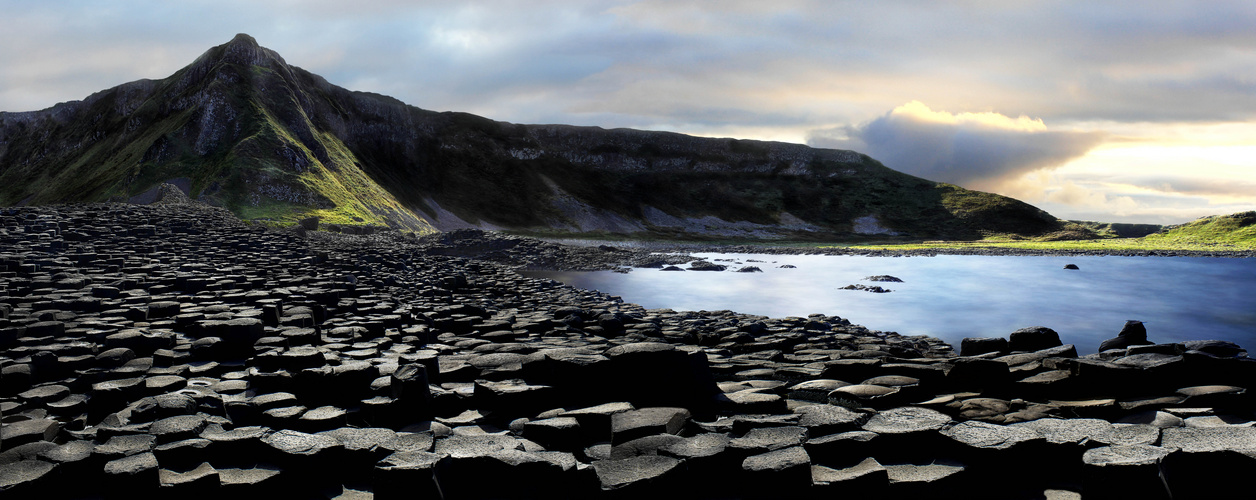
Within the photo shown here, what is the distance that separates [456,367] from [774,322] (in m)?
9.96

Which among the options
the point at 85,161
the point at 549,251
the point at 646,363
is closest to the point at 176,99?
the point at 85,161

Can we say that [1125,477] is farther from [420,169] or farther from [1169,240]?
[1169,240]

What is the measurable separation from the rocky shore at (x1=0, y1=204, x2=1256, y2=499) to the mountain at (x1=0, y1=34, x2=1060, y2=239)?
4454cm

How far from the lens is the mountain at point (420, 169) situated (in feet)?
197

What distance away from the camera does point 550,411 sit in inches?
285

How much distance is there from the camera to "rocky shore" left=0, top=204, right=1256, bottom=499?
5.34m

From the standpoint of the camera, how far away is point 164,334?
9.95 m

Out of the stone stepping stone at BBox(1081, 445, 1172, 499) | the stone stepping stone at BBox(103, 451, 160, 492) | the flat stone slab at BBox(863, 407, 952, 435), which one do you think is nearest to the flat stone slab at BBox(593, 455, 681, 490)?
the flat stone slab at BBox(863, 407, 952, 435)

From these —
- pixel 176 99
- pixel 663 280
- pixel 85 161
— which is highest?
pixel 176 99

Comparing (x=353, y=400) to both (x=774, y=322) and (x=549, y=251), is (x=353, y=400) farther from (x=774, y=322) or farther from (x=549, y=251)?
(x=549, y=251)

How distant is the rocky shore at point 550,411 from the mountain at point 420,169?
4454 cm

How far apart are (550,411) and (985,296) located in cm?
3227

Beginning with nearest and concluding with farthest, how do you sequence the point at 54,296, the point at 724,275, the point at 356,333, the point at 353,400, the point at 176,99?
the point at 353,400
the point at 356,333
the point at 54,296
the point at 724,275
the point at 176,99

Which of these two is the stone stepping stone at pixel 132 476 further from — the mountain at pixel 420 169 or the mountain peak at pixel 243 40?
the mountain peak at pixel 243 40
